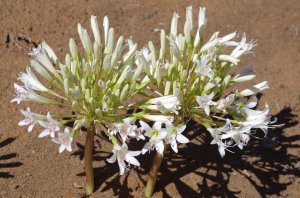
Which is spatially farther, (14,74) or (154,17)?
(154,17)

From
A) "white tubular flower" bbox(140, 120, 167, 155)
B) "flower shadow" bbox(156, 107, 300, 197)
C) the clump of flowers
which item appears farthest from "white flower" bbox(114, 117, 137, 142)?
"flower shadow" bbox(156, 107, 300, 197)

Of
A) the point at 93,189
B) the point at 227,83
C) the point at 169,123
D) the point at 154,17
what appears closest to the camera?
the point at 169,123

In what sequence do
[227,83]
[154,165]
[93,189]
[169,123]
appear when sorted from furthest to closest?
[93,189] → [154,165] → [227,83] → [169,123]

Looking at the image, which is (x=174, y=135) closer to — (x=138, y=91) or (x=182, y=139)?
(x=182, y=139)

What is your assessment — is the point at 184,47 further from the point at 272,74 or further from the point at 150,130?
the point at 272,74

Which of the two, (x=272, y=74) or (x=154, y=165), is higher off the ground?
(x=272, y=74)

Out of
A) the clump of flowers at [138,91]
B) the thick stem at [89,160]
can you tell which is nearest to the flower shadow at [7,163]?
the thick stem at [89,160]

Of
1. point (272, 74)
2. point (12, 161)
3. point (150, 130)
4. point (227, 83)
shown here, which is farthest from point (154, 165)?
point (272, 74)

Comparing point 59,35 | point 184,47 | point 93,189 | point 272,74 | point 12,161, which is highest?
point 59,35
